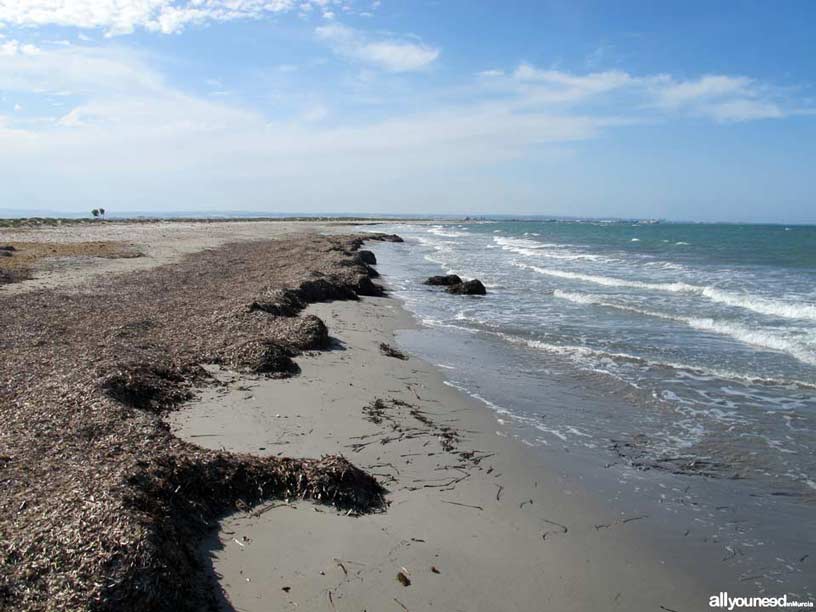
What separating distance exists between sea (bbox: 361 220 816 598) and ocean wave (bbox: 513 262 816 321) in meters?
0.13

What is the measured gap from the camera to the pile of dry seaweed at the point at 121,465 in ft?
11.1

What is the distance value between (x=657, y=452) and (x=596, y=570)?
2939mm

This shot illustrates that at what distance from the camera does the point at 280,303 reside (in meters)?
13.8

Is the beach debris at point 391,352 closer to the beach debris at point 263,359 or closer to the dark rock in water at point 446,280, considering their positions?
the beach debris at point 263,359

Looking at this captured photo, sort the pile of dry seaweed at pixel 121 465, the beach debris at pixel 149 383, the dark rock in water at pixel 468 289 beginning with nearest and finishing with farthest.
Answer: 1. the pile of dry seaweed at pixel 121 465
2. the beach debris at pixel 149 383
3. the dark rock in water at pixel 468 289

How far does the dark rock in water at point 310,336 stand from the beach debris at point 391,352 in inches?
43.9


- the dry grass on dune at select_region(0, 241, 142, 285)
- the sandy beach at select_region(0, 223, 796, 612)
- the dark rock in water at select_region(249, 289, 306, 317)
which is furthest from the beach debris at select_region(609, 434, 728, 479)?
the dry grass on dune at select_region(0, 241, 142, 285)

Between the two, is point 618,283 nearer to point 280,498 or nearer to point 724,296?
point 724,296

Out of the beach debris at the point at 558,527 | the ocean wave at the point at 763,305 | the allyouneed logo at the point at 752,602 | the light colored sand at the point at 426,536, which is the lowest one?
the allyouneed logo at the point at 752,602

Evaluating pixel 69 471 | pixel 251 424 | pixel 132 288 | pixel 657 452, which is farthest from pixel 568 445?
pixel 132 288

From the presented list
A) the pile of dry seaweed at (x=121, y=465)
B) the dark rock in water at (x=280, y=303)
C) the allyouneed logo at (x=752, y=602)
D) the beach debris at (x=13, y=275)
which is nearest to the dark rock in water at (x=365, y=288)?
the dark rock in water at (x=280, y=303)

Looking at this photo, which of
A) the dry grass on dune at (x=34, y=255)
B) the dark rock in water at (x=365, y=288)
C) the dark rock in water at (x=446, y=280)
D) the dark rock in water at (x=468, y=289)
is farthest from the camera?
the dark rock in water at (x=446, y=280)

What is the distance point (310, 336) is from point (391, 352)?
62.8 inches

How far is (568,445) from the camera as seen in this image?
7.03 meters
